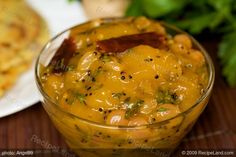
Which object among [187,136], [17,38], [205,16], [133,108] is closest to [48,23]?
[17,38]

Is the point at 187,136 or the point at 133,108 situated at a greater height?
the point at 133,108

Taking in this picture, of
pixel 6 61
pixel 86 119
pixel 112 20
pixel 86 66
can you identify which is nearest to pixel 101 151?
pixel 86 119

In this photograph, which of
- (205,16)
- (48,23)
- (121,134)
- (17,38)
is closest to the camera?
(121,134)

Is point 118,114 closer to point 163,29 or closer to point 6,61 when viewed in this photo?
point 163,29

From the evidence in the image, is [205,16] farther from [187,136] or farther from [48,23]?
[48,23]

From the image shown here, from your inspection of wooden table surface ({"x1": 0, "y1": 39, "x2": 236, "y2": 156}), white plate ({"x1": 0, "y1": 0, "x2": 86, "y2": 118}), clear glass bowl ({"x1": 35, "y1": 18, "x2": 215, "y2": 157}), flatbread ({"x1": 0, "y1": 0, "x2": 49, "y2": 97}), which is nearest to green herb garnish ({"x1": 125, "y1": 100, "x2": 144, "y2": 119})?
clear glass bowl ({"x1": 35, "y1": 18, "x2": 215, "y2": 157})

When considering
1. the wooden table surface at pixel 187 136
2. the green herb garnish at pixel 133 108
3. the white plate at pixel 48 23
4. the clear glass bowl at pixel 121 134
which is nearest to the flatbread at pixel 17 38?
the white plate at pixel 48 23
